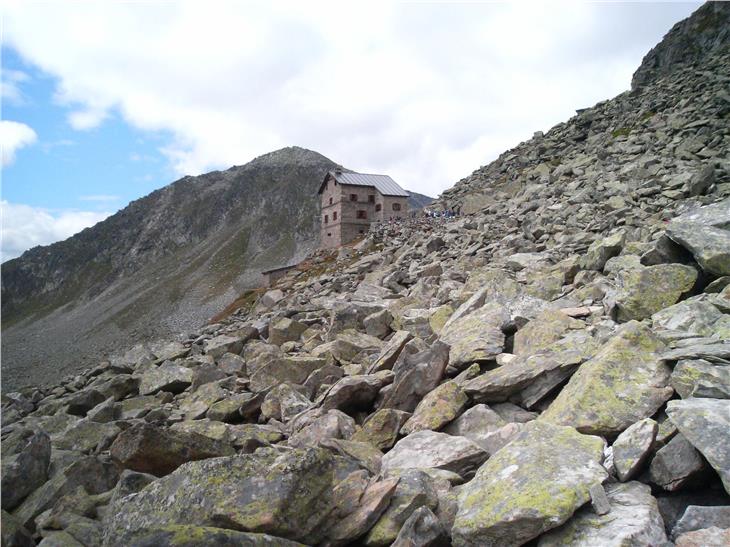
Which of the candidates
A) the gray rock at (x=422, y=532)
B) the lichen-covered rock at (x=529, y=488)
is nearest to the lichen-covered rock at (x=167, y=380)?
the gray rock at (x=422, y=532)

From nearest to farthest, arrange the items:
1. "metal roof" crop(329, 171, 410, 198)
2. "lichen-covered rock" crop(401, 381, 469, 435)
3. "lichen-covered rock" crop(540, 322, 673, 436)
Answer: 1. "lichen-covered rock" crop(540, 322, 673, 436)
2. "lichen-covered rock" crop(401, 381, 469, 435)
3. "metal roof" crop(329, 171, 410, 198)

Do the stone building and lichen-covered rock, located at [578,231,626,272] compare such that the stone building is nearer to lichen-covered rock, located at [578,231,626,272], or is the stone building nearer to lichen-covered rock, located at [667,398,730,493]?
lichen-covered rock, located at [578,231,626,272]

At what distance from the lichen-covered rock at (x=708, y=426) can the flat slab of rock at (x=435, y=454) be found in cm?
296

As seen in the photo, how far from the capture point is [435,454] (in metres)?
7.50

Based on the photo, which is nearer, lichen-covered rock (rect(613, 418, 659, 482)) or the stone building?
lichen-covered rock (rect(613, 418, 659, 482))

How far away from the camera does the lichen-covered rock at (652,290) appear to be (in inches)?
400

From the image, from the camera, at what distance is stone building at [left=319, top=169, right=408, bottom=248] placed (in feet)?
250

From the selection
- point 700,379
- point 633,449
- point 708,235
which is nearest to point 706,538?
point 633,449

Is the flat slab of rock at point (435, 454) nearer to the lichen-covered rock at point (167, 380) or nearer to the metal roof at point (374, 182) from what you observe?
the lichen-covered rock at point (167, 380)

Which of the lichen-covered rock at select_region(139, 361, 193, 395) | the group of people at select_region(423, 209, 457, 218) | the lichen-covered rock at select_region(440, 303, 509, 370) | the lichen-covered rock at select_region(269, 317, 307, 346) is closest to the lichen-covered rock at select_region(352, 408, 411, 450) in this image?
the lichen-covered rock at select_region(440, 303, 509, 370)

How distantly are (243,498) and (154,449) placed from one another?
11.8ft

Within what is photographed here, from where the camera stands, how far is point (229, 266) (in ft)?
477

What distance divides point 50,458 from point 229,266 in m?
139

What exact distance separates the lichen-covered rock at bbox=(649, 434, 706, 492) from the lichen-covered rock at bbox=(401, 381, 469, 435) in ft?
12.7
